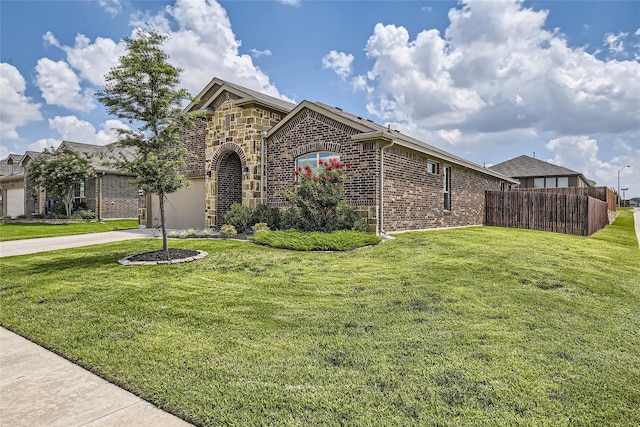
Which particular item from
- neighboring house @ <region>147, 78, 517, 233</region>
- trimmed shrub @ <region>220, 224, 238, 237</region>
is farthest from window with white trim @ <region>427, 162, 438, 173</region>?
trimmed shrub @ <region>220, 224, 238, 237</region>

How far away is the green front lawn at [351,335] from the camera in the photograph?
264 cm

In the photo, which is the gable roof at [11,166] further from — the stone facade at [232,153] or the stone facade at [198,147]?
the stone facade at [232,153]

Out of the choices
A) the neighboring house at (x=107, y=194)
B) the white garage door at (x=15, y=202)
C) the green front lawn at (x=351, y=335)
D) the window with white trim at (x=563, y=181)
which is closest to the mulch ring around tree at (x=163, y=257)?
the green front lawn at (x=351, y=335)

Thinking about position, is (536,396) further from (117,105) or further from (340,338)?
(117,105)

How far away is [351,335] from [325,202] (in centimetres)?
726

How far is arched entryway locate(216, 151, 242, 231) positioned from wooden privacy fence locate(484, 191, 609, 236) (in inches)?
545

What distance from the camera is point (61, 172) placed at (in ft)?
71.4

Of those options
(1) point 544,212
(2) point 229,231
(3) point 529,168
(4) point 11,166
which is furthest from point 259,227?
(3) point 529,168

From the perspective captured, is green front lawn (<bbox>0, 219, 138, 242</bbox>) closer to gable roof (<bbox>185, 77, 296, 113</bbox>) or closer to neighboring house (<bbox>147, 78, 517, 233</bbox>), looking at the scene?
neighboring house (<bbox>147, 78, 517, 233</bbox>)

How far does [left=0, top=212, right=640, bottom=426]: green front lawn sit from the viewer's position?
8.67 feet

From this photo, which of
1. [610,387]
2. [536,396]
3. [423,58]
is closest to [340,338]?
[536,396]

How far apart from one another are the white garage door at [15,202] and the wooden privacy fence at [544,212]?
34063mm

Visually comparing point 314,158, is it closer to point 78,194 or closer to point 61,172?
point 61,172

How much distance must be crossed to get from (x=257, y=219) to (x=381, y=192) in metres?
4.74
